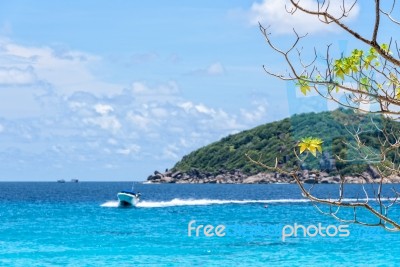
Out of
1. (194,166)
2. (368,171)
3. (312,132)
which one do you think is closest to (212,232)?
(312,132)

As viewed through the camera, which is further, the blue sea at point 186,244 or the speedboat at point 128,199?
the speedboat at point 128,199

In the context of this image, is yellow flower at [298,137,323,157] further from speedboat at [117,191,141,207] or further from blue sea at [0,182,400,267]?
speedboat at [117,191,141,207]

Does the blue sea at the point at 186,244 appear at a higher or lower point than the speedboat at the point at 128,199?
lower

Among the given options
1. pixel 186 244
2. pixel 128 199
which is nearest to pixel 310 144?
pixel 186 244

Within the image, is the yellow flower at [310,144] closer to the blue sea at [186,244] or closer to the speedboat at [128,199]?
the blue sea at [186,244]

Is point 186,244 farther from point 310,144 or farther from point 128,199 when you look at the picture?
point 128,199

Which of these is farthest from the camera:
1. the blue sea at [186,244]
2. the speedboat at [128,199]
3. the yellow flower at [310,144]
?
the speedboat at [128,199]

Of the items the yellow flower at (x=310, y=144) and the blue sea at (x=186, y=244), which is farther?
the blue sea at (x=186, y=244)

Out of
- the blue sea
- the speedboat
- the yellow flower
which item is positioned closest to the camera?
the yellow flower

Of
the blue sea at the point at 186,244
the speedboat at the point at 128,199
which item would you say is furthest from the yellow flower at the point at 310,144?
the speedboat at the point at 128,199

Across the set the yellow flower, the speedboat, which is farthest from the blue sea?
the yellow flower

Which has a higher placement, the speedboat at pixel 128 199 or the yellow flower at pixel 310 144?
the speedboat at pixel 128 199

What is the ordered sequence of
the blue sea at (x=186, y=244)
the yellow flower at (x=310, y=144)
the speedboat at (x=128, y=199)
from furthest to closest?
the speedboat at (x=128, y=199)
the blue sea at (x=186, y=244)
the yellow flower at (x=310, y=144)

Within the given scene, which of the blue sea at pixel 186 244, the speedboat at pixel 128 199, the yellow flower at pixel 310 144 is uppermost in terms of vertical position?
the speedboat at pixel 128 199
